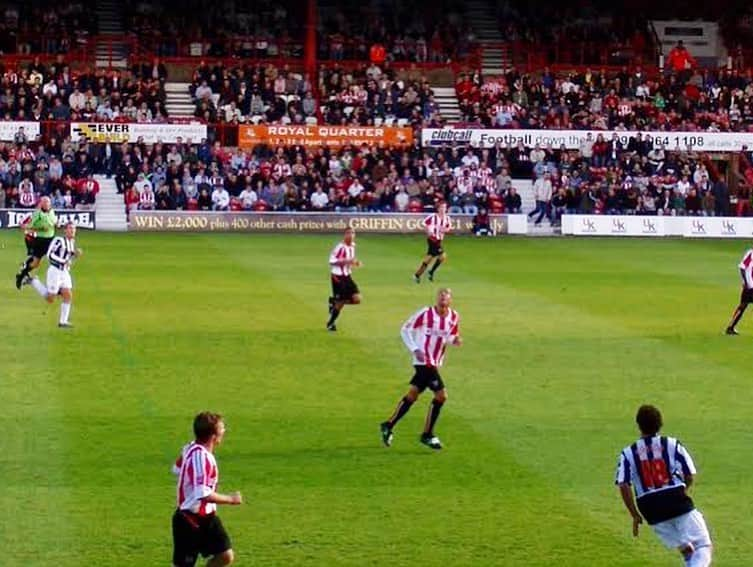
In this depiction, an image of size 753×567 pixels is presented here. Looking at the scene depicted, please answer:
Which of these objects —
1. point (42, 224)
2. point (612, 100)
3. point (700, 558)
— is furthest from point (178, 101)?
point (700, 558)

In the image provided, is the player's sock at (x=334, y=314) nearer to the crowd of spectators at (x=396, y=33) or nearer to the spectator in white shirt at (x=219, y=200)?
the spectator in white shirt at (x=219, y=200)

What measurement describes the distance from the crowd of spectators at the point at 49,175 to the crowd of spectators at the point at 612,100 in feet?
45.5

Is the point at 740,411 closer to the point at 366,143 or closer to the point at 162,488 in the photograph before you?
the point at 162,488

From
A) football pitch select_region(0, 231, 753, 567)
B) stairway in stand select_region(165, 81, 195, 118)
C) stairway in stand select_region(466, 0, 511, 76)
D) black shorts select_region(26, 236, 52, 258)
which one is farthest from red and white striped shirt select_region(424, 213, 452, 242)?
stairway in stand select_region(466, 0, 511, 76)

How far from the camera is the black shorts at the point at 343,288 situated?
2619 centimetres

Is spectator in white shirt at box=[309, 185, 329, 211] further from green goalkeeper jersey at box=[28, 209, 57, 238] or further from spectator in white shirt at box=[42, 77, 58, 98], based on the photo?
green goalkeeper jersey at box=[28, 209, 57, 238]

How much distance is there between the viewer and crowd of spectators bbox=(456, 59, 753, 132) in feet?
178

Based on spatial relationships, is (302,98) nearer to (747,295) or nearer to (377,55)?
(377,55)

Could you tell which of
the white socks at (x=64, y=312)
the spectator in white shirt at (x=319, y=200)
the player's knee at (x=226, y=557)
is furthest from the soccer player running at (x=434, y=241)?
the player's knee at (x=226, y=557)

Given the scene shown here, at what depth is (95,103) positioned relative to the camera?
168ft

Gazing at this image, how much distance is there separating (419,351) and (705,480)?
346 cm

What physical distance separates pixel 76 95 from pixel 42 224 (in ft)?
67.2

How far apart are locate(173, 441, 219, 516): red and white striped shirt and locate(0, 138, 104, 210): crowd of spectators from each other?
124 ft

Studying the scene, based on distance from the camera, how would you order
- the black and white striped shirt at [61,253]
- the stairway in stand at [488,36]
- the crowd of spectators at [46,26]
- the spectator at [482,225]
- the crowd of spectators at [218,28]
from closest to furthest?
the black and white striped shirt at [61,253]
the spectator at [482,225]
the crowd of spectators at [46,26]
the crowd of spectators at [218,28]
the stairway in stand at [488,36]
